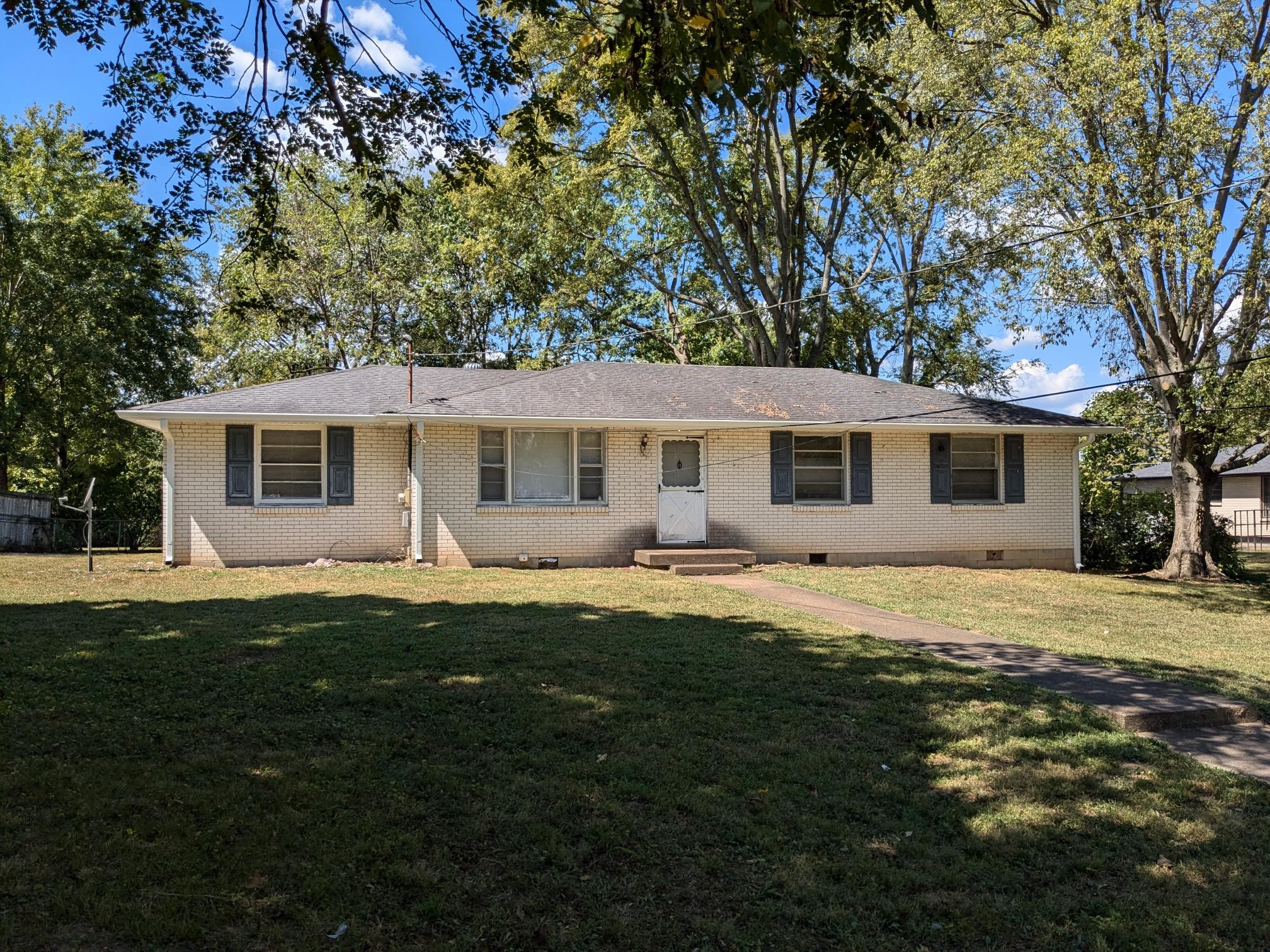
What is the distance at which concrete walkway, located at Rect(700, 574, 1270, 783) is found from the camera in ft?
18.2

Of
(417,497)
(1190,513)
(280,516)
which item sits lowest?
(1190,513)

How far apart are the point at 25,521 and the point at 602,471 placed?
14.4 metres

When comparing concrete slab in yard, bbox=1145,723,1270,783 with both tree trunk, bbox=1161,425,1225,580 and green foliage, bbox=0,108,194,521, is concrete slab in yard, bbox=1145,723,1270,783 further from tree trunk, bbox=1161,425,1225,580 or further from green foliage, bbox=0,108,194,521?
green foliage, bbox=0,108,194,521

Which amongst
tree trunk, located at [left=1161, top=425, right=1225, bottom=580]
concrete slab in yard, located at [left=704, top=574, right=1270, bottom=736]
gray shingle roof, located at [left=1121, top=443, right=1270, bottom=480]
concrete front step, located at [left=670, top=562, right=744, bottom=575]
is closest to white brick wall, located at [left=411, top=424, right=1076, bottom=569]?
concrete front step, located at [left=670, top=562, right=744, bottom=575]

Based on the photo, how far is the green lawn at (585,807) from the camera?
3193 millimetres

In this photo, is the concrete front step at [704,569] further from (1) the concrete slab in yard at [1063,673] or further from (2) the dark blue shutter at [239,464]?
(2) the dark blue shutter at [239,464]

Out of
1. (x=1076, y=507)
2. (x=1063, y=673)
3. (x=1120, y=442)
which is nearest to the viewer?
(x=1063, y=673)

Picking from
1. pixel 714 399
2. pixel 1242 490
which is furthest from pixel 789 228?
pixel 1242 490

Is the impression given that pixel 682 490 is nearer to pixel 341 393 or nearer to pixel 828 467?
pixel 828 467

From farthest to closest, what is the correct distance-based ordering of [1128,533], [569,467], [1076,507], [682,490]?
1. [1128,533]
2. [1076,507]
3. [682,490]
4. [569,467]

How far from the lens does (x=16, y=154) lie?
26016mm

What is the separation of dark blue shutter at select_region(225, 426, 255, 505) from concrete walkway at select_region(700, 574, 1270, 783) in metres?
9.89

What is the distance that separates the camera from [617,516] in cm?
1590

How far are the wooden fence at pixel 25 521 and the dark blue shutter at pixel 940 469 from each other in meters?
20.2
